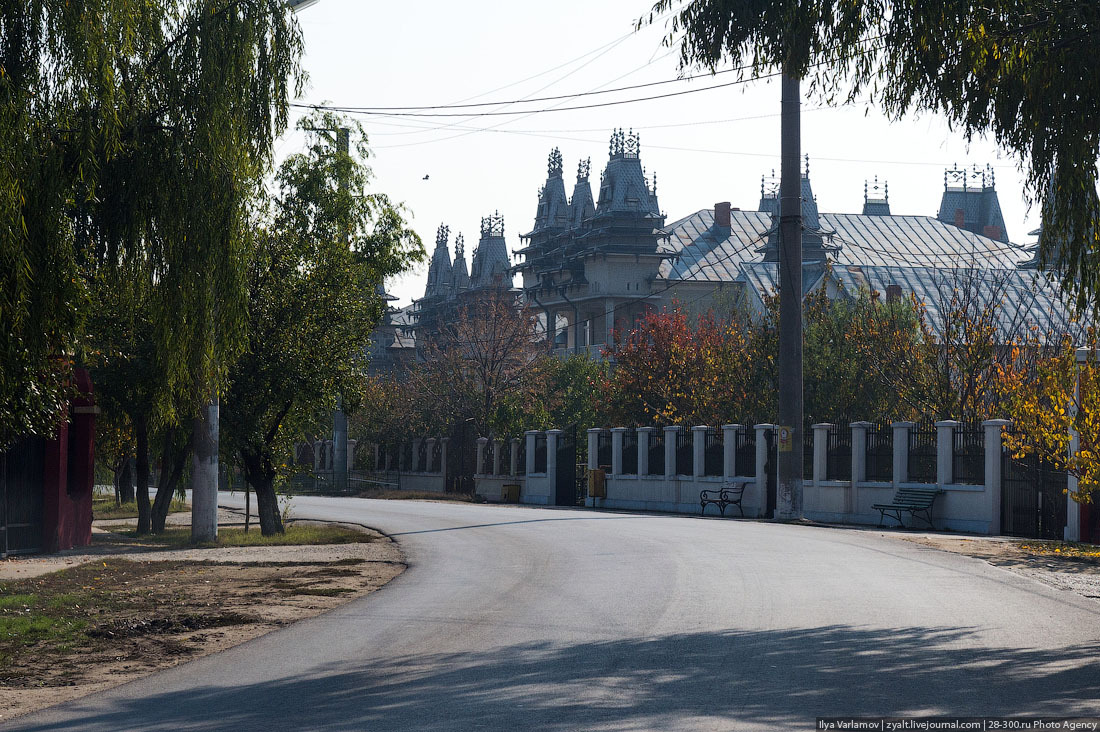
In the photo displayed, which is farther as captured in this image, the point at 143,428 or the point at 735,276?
the point at 735,276

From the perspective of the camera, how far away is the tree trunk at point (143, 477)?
91.0 feet

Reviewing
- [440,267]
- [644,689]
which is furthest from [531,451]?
[440,267]

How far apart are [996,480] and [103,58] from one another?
2035 centimetres

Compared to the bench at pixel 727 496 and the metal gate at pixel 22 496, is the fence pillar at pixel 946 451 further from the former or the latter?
the metal gate at pixel 22 496

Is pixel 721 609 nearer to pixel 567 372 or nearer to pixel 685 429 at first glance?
pixel 685 429

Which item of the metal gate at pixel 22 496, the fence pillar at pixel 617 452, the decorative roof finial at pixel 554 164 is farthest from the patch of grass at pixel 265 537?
the decorative roof finial at pixel 554 164

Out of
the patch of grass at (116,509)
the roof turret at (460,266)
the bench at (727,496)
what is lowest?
the patch of grass at (116,509)

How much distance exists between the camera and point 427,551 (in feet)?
69.9

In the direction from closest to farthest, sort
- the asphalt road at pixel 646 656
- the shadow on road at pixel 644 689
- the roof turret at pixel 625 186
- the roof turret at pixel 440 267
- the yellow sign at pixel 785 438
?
1. the shadow on road at pixel 644 689
2. the asphalt road at pixel 646 656
3. the yellow sign at pixel 785 438
4. the roof turret at pixel 625 186
5. the roof turret at pixel 440 267

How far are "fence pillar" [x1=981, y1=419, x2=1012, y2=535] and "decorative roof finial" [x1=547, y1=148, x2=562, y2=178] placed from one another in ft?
266

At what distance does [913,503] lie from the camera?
27625mm

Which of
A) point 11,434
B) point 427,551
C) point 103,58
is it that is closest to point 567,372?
point 427,551

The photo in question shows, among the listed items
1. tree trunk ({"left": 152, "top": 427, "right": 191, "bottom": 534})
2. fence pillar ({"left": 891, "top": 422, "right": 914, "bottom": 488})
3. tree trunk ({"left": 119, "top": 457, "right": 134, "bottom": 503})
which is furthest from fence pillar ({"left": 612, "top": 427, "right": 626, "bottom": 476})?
tree trunk ({"left": 152, "top": 427, "right": 191, "bottom": 534})

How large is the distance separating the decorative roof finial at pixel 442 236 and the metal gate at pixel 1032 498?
105 m
